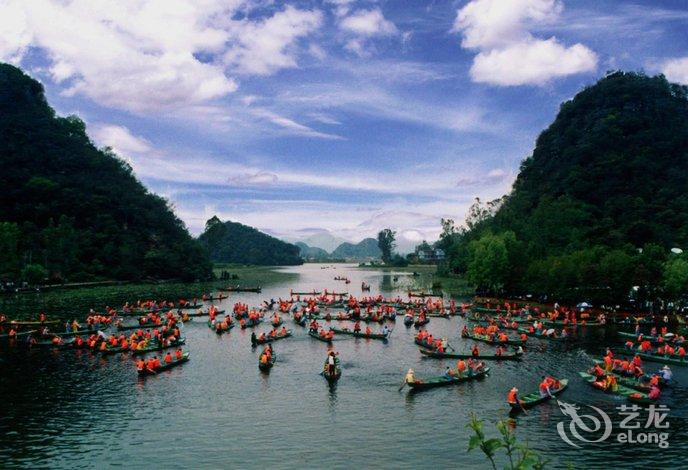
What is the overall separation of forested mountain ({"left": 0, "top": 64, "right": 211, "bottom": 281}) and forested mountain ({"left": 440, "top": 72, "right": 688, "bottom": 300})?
86.2 m

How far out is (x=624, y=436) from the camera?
3059 cm

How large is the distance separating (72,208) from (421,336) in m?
127

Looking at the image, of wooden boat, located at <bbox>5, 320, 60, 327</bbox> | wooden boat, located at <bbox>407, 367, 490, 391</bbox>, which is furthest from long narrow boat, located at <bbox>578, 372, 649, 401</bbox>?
wooden boat, located at <bbox>5, 320, 60, 327</bbox>

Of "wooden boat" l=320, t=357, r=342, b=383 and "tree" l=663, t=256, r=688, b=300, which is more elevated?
"tree" l=663, t=256, r=688, b=300

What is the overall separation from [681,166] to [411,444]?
13247 cm

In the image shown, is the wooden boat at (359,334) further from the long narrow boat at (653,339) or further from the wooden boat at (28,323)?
the wooden boat at (28,323)

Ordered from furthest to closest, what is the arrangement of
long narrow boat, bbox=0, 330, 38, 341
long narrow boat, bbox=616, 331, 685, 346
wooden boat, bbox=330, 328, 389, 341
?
wooden boat, bbox=330, 328, 389, 341
long narrow boat, bbox=0, 330, 38, 341
long narrow boat, bbox=616, 331, 685, 346

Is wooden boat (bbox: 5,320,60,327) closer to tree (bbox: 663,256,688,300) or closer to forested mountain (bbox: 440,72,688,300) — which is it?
forested mountain (bbox: 440,72,688,300)

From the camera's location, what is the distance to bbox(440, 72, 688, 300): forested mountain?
7994 cm

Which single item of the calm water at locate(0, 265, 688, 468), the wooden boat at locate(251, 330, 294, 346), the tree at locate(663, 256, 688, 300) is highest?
the tree at locate(663, 256, 688, 300)

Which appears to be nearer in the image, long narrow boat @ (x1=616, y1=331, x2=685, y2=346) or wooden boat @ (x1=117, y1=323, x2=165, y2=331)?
long narrow boat @ (x1=616, y1=331, x2=685, y2=346)

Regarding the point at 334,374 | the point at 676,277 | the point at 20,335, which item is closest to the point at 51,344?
the point at 20,335

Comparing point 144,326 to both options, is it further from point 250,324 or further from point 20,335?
point 20,335

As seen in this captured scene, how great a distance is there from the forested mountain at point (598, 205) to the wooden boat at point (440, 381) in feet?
139
